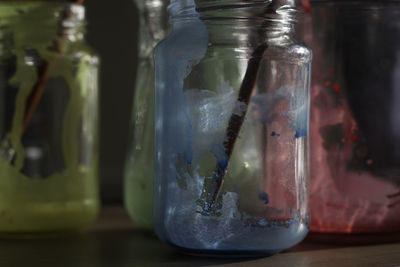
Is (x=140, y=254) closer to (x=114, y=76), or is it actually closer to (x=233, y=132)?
(x=233, y=132)

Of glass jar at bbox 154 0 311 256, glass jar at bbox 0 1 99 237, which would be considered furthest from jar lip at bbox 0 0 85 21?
glass jar at bbox 154 0 311 256

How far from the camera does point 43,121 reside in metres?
0.66

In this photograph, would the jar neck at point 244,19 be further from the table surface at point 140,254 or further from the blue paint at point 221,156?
the table surface at point 140,254

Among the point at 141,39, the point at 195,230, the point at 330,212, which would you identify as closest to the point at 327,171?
the point at 330,212

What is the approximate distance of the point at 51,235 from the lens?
65cm

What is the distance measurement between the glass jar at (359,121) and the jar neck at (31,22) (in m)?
0.30

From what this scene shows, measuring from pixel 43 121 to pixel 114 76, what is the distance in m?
0.39

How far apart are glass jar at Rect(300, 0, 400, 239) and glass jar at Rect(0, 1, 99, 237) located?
275mm

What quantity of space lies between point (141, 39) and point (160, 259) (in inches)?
11.2

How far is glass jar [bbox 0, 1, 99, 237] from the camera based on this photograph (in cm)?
63

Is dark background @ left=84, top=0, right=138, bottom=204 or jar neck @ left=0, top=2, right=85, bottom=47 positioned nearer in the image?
jar neck @ left=0, top=2, right=85, bottom=47

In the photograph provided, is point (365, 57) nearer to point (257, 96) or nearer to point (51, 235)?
point (257, 96)

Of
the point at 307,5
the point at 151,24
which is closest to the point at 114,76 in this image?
the point at 151,24

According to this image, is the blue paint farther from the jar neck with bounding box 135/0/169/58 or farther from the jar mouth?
the jar neck with bounding box 135/0/169/58
